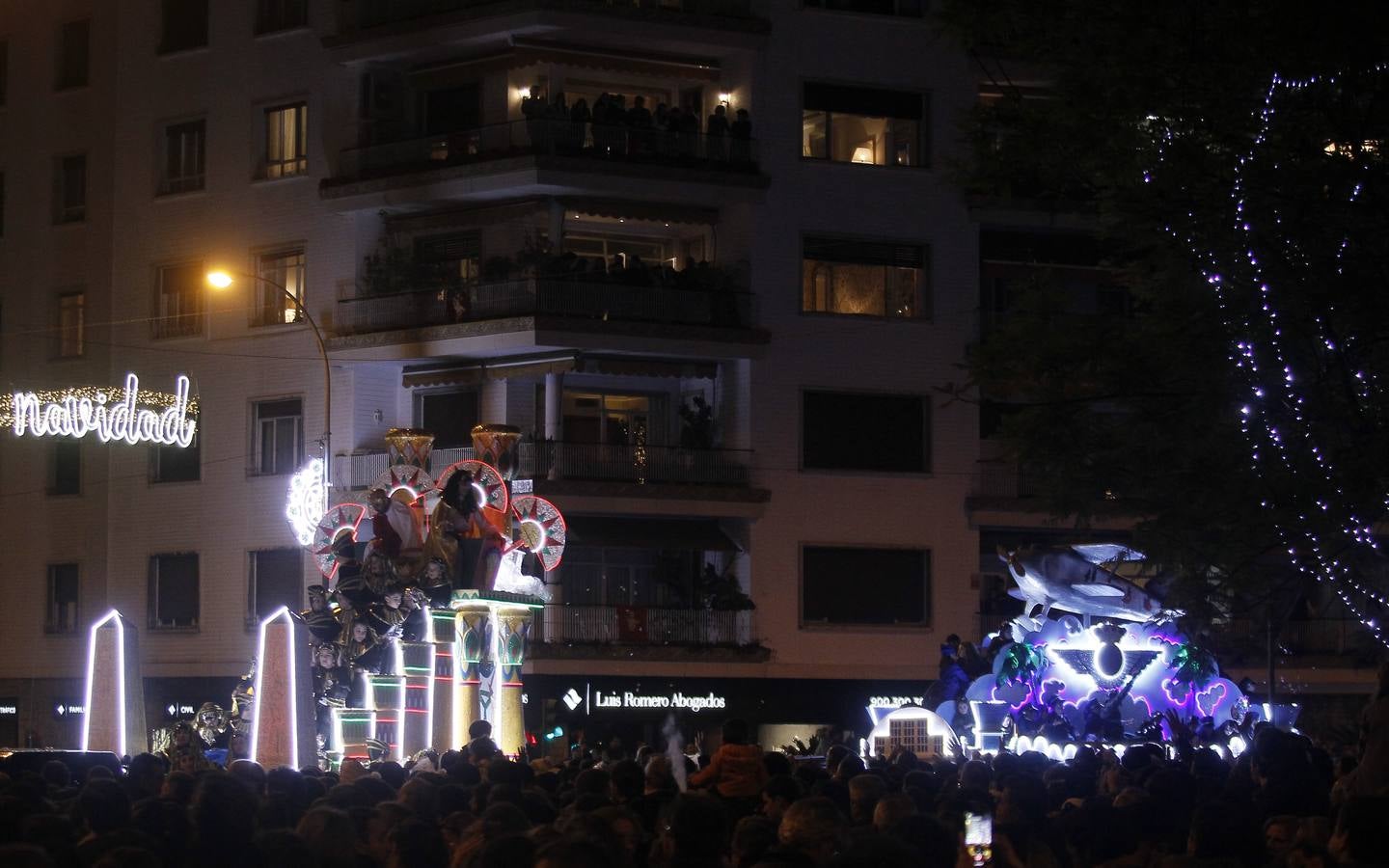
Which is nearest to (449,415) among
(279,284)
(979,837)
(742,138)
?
(279,284)

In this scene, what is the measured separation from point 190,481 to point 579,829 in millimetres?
40651

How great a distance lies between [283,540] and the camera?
47094mm

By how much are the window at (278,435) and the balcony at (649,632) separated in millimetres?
7227

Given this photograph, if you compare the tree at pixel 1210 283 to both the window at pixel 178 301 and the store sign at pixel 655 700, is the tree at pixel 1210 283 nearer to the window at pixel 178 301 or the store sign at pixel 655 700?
the store sign at pixel 655 700

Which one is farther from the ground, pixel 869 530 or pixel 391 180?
pixel 391 180

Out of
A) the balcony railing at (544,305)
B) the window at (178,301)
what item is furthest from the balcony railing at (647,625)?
the window at (178,301)

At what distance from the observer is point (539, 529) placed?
29.9 m

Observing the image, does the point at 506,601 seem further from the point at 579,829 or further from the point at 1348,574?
the point at 579,829

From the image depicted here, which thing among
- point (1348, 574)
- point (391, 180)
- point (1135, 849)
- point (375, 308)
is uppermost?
point (391, 180)

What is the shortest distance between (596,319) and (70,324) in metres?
14.9

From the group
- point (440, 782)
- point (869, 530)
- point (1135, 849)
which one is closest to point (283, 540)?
point (869, 530)

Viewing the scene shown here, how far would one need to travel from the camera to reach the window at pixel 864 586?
45.7 m

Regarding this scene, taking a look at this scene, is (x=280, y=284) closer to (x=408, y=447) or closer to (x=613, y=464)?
(x=613, y=464)

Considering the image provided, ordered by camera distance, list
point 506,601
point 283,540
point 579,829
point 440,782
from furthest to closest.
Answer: point 283,540 < point 506,601 < point 440,782 < point 579,829
